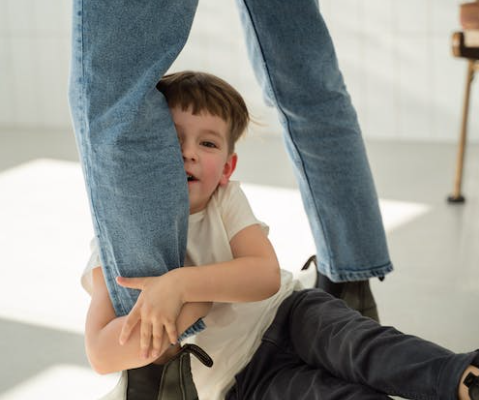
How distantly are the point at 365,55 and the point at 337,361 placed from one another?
2210 mm

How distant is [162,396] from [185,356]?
63 mm

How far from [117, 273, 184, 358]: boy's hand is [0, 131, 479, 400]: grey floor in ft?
1.08

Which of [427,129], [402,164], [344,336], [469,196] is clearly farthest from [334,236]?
[427,129]

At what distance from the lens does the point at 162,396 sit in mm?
1205

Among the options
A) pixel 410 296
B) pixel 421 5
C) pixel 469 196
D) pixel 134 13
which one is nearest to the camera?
pixel 134 13

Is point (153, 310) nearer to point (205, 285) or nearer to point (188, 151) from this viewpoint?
point (205, 285)

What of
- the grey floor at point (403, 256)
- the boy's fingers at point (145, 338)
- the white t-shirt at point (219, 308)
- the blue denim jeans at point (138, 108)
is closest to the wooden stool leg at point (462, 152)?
the grey floor at point (403, 256)

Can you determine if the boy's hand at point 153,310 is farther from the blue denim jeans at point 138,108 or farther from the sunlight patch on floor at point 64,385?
the sunlight patch on floor at point 64,385

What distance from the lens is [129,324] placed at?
111 cm

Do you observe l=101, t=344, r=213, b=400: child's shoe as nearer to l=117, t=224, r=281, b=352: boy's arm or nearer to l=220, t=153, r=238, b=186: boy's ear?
l=117, t=224, r=281, b=352: boy's arm

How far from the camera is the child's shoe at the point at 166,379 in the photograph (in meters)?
1.20

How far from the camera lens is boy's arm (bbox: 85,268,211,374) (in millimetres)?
1135

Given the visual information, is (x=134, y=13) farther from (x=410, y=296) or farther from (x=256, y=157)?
(x=256, y=157)

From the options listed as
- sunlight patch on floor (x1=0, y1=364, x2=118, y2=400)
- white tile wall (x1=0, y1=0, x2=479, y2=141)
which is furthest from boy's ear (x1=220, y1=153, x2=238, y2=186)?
white tile wall (x1=0, y1=0, x2=479, y2=141)
